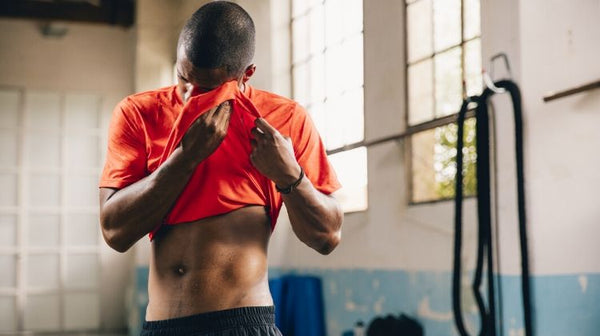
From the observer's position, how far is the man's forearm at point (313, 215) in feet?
4.56

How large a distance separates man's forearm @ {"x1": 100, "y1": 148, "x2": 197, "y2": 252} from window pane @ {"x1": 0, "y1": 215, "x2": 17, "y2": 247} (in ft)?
25.0

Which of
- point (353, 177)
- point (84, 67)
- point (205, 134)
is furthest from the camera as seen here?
point (84, 67)

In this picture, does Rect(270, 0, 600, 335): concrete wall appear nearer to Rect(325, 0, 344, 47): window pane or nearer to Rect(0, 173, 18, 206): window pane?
Rect(325, 0, 344, 47): window pane

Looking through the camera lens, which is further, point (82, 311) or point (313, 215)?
point (82, 311)

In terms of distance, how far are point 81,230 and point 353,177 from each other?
4.98 meters

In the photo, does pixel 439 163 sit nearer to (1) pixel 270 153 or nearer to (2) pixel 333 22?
(2) pixel 333 22

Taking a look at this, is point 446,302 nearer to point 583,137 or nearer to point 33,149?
point 583,137

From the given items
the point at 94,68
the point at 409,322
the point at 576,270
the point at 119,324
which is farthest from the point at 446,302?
the point at 94,68

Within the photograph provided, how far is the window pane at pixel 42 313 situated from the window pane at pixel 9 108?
1797mm

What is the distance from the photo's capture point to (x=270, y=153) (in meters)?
1.34

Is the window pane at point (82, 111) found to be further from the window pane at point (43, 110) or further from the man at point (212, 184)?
the man at point (212, 184)

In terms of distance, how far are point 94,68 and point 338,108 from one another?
16.7 ft

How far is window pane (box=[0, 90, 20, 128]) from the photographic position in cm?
867

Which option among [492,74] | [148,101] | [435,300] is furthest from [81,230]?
[148,101]
